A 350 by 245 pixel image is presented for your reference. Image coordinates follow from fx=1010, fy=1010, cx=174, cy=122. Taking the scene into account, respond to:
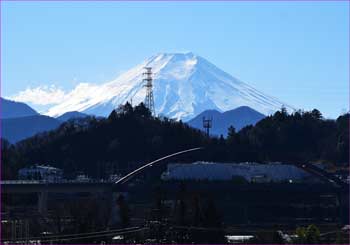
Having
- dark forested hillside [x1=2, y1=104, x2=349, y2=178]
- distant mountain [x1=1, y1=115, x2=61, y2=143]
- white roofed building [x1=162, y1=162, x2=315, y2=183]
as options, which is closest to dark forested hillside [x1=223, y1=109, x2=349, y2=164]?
dark forested hillside [x1=2, y1=104, x2=349, y2=178]

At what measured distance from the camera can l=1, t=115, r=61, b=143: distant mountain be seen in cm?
17988

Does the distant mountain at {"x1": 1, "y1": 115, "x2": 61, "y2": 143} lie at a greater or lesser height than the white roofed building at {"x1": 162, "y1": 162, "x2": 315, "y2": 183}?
greater

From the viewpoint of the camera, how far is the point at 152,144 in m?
87.5

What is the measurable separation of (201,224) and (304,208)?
28896 millimetres

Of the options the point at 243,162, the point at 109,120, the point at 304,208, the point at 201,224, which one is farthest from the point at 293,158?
the point at 201,224

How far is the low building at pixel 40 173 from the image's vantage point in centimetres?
7969

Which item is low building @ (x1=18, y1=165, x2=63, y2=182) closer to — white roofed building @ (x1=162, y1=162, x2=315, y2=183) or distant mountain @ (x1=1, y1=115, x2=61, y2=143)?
white roofed building @ (x1=162, y1=162, x2=315, y2=183)

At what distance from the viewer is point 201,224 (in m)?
43.5

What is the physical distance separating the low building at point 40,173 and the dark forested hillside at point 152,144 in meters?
1.63

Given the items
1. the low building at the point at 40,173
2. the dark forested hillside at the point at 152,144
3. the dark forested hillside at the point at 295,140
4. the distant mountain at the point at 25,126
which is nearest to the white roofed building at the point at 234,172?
the dark forested hillside at the point at 152,144

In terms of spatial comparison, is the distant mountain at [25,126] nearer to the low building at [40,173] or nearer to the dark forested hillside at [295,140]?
the dark forested hillside at [295,140]

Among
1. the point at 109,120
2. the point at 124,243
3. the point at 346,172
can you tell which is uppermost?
the point at 109,120

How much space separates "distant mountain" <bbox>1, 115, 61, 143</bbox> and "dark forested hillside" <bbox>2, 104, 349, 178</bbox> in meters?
88.5

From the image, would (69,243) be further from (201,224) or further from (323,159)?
(323,159)
